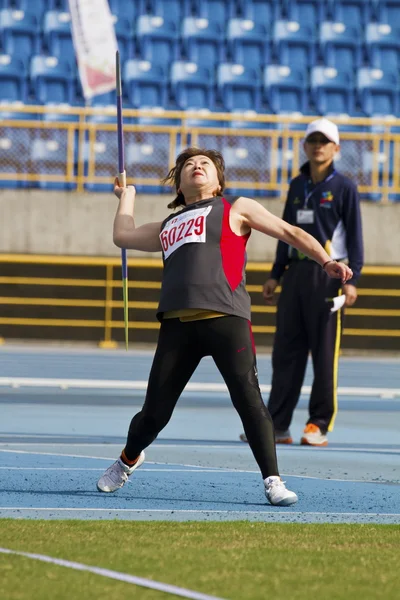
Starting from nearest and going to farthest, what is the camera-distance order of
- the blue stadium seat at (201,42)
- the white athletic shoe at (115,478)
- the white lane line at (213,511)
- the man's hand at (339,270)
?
the white lane line at (213,511)
the man's hand at (339,270)
the white athletic shoe at (115,478)
the blue stadium seat at (201,42)

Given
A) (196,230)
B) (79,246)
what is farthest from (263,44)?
(196,230)

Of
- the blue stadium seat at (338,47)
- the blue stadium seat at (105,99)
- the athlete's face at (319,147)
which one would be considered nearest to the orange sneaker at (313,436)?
the athlete's face at (319,147)

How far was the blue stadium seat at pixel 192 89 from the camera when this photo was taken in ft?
63.7

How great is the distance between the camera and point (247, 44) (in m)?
20.2

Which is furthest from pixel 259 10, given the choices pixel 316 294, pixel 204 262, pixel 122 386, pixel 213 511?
pixel 213 511

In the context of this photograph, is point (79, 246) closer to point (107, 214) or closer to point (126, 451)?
point (107, 214)

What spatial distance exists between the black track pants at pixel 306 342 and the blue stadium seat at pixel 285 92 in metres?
11.7

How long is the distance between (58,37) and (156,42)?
1.60 metres

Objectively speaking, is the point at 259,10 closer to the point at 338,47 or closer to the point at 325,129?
the point at 338,47

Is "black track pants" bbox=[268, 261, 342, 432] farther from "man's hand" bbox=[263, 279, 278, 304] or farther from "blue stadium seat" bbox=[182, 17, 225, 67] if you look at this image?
"blue stadium seat" bbox=[182, 17, 225, 67]

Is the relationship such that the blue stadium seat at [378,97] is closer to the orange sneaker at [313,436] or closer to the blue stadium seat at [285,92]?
the blue stadium seat at [285,92]

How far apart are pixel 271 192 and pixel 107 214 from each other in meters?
2.49

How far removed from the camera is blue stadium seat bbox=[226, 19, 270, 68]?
20062 mm

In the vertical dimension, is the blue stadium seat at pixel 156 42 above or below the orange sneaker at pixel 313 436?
above
